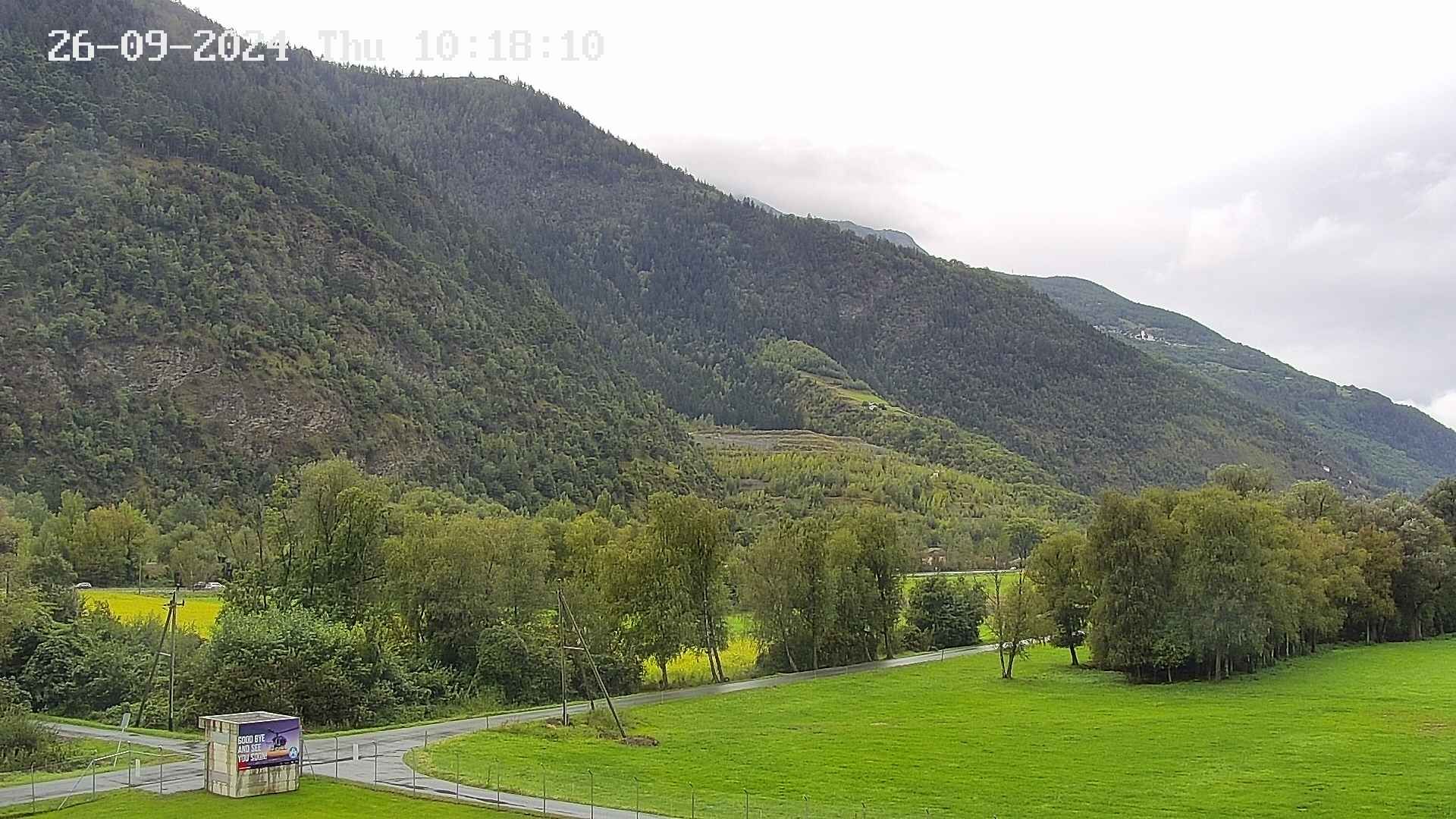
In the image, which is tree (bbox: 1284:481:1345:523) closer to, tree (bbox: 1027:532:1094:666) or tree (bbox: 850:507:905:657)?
tree (bbox: 1027:532:1094:666)

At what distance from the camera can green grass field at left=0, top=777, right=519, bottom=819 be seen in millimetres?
39344

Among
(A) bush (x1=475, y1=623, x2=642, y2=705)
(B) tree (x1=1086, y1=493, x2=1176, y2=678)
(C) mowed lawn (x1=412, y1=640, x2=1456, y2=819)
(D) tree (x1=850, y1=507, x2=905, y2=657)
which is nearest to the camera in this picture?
(C) mowed lawn (x1=412, y1=640, x2=1456, y2=819)

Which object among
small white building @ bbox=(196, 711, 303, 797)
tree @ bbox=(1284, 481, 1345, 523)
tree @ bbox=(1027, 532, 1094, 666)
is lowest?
small white building @ bbox=(196, 711, 303, 797)

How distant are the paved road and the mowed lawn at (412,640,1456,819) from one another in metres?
1.76

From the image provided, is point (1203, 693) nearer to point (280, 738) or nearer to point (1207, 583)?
point (1207, 583)

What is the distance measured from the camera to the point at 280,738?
4434cm

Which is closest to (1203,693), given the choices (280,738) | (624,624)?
(624,624)

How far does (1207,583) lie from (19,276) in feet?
447

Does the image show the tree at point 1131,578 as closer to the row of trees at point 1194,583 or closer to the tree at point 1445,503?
the row of trees at point 1194,583

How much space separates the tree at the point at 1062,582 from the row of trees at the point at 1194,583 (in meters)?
0.09

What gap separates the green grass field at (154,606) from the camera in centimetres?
8300

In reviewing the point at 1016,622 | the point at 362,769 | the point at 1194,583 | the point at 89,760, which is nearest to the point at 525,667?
the point at 362,769

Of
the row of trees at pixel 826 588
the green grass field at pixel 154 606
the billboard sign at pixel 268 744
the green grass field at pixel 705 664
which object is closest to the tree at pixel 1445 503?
the row of trees at pixel 826 588

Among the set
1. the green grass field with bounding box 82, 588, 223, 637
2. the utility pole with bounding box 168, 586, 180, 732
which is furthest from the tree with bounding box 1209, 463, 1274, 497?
the green grass field with bounding box 82, 588, 223, 637
